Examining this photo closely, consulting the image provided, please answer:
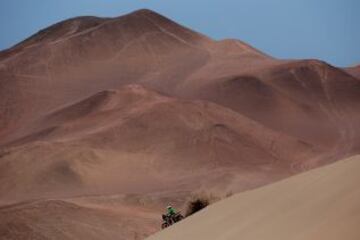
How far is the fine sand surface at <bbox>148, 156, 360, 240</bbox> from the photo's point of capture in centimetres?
635

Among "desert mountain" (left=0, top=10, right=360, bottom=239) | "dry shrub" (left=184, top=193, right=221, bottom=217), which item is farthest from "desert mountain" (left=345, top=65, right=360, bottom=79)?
"dry shrub" (left=184, top=193, right=221, bottom=217)

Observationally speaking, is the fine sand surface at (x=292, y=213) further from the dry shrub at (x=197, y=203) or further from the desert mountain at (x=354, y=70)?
the desert mountain at (x=354, y=70)

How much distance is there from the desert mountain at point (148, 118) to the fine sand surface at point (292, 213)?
49.2 ft

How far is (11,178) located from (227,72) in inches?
1227

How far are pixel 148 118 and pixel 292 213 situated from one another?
49365 millimetres

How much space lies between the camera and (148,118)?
57031 millimetres

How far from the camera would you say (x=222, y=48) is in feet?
274

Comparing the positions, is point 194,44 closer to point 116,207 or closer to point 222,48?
point 222,48

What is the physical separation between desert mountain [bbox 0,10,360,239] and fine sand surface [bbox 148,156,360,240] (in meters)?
15.0

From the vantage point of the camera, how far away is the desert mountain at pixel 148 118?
45.2m

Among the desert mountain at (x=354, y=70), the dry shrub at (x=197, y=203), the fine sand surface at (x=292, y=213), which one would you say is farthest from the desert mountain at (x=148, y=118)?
the fine sand surface at (x=292, y=213)

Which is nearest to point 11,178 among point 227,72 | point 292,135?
point 292,135

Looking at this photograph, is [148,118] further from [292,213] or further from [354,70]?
[292,213]

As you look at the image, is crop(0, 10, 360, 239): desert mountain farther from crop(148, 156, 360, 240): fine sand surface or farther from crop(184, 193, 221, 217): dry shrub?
crop(148, 156, 360, 240): fine sand surface
